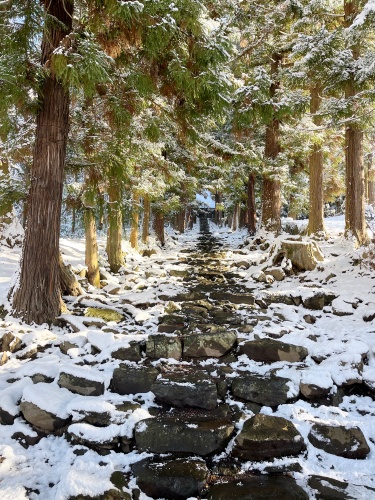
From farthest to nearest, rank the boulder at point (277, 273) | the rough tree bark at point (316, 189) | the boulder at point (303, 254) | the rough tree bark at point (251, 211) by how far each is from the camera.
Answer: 1. the rough tree bark at point (251, 211)
2. the rough tree bark at point (316, 189)
3. the boulder at point (277, 273)
4. the boulder at point (303, 254)

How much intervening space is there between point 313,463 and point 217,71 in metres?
6.17

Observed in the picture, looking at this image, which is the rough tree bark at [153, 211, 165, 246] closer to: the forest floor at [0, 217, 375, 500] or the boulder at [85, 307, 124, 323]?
the forest floor at [0, 217, 375, 500]

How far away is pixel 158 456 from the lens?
11.6ft

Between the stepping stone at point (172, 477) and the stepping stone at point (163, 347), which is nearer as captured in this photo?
the stepping stone at point (172, 477)

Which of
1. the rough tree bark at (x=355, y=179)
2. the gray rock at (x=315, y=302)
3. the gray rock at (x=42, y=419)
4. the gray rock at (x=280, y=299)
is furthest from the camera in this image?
the rough tree bark at (x=355, y=179)

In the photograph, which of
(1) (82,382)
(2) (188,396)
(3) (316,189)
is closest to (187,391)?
(2) (188,396)

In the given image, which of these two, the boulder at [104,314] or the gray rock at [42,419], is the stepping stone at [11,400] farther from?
the boulder at [104,314]

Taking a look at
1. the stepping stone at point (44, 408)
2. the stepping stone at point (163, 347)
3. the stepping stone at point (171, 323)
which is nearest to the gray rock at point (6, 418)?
the stepping stone at point (44, 408)

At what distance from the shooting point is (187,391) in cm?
434

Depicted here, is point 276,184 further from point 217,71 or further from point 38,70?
point 38,70

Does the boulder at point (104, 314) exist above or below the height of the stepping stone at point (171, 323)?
above

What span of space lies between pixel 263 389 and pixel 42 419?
9.11 feet

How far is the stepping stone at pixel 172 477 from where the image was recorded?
122 inches

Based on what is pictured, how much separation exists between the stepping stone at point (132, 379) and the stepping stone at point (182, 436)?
0.73 meters
